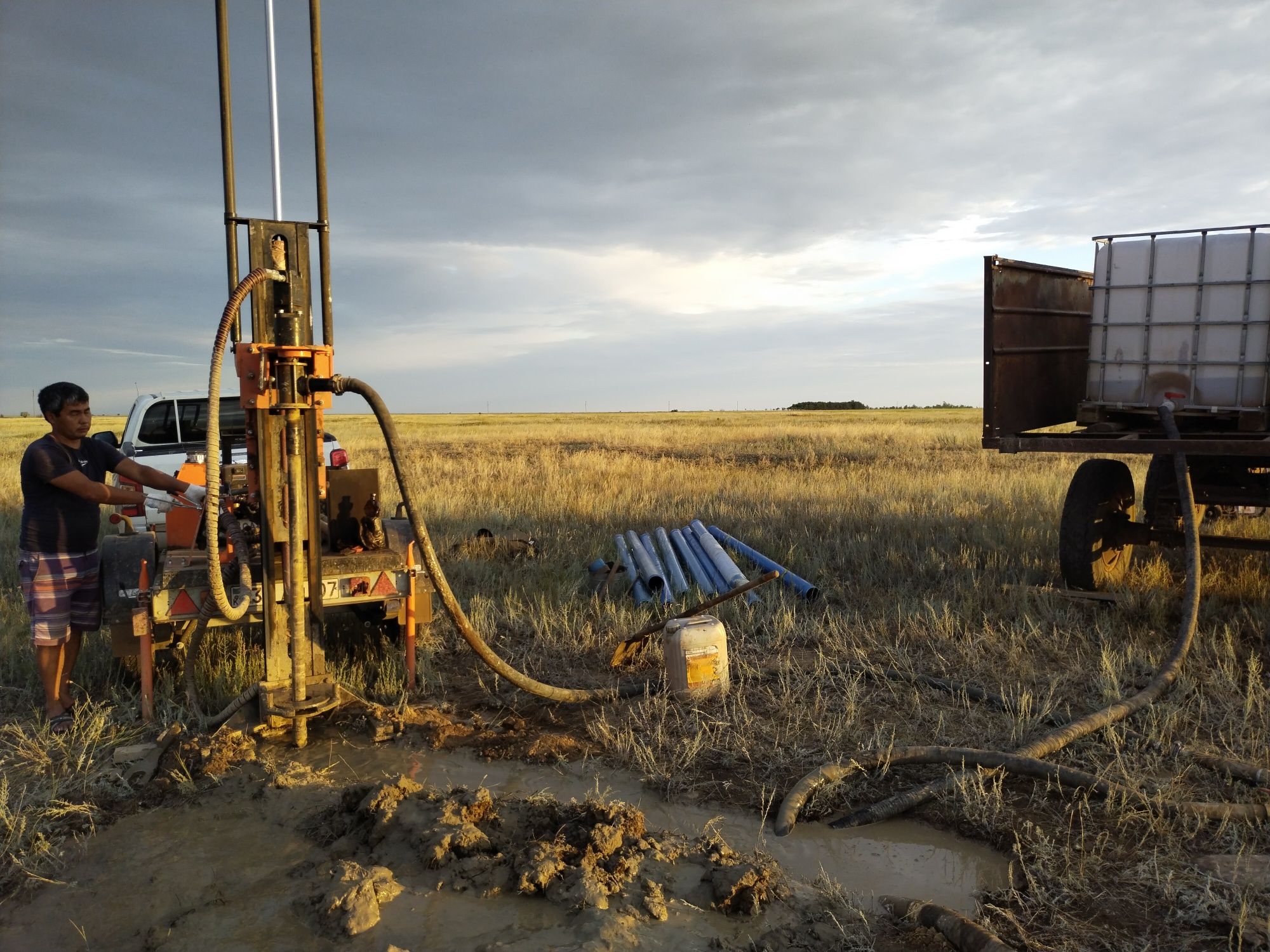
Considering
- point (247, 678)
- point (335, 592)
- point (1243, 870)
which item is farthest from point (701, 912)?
point (247, 678)

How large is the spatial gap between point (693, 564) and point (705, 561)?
0.19 meters

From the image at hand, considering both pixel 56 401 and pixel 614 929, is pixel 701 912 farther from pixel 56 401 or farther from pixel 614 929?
pixel 56 401

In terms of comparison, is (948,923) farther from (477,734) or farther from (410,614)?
(410,614)

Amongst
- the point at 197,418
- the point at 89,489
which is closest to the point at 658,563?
the point at 89,489

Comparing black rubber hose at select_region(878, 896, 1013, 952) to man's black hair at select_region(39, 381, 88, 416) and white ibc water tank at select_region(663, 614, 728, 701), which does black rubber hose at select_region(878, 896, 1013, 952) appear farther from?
man's black hair at select_region(39, 381, 88, 416)

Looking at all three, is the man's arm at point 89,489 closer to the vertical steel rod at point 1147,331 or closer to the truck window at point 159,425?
the truck window at point 159,425

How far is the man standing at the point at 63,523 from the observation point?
4.86 m

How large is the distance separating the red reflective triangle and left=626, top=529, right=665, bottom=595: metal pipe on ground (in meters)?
3.83

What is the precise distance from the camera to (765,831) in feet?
12.5

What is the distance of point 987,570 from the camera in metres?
8.39

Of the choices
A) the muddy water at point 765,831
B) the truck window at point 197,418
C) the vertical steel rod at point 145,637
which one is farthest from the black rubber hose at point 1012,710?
the truck window at point 197,418

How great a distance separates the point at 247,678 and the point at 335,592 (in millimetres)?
1178

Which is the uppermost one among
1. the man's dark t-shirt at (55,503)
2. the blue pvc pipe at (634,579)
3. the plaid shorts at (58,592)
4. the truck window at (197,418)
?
the truck window at (197,418)

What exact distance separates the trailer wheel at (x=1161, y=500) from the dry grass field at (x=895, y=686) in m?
0.61
